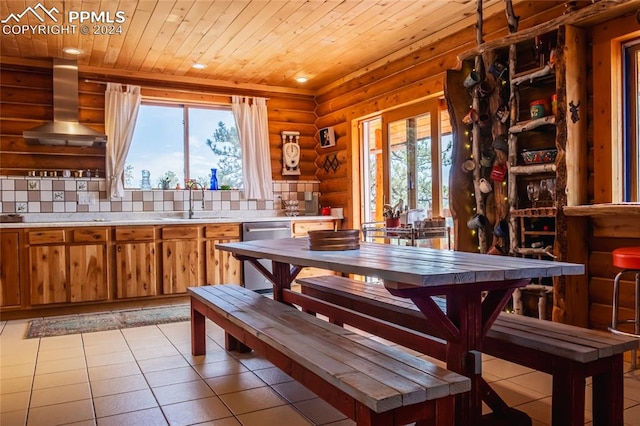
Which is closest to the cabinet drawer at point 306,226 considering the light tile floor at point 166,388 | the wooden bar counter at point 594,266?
the light tile floor at point 166,388

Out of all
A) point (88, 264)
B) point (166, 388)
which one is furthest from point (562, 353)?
point (88, 264)

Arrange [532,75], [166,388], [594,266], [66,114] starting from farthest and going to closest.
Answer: [66,114]
[532,75]
[594,266]
[166,388]

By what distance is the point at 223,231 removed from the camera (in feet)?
18.2

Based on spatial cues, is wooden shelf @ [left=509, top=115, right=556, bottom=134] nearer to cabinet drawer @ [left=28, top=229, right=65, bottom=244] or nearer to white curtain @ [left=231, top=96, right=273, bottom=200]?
white curtain @ [left=231, top=96, right=273, bottom=200]

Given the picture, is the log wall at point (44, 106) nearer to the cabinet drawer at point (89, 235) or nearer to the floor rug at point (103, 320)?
the cabinet drawer at point (89, 235)

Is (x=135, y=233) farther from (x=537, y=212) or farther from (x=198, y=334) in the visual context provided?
(x=537, y=212)

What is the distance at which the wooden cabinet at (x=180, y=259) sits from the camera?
5.24m

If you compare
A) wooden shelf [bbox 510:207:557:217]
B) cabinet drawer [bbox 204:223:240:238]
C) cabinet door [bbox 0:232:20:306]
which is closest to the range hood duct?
cabinet door [bbox 0:232:20:306]

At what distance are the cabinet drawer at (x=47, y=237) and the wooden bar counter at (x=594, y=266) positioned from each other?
14.4 feet

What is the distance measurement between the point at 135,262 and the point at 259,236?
Answer: 1.38 metres

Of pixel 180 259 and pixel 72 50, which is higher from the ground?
pixel 72 50

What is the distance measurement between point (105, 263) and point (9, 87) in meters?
2.14

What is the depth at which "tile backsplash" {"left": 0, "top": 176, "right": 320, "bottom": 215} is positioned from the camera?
5172 millimetres

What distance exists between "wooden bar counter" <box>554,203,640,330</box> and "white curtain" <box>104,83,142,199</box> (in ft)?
Answer: 14.7
